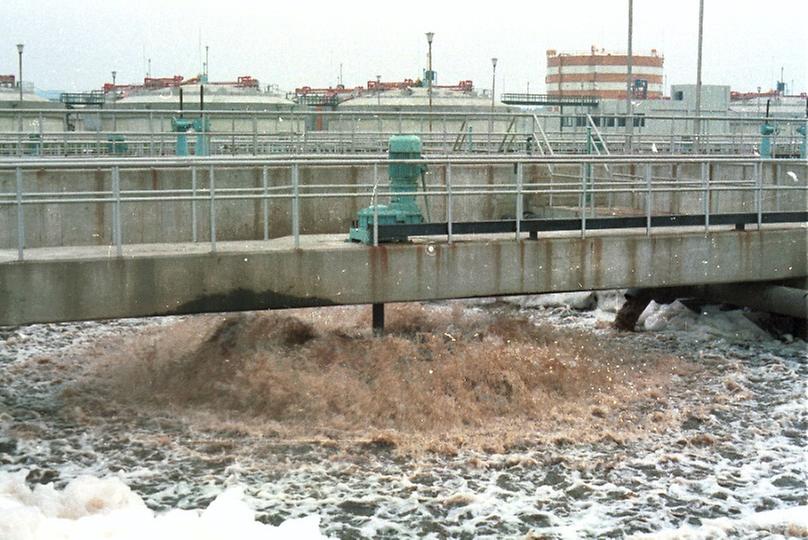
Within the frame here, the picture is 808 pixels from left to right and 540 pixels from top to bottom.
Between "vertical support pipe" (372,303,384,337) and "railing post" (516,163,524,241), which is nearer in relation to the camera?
"railing post" (516,163,524,241)

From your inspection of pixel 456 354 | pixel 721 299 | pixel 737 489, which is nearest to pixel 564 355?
pixel 456 354

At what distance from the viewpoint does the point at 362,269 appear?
42.8ft

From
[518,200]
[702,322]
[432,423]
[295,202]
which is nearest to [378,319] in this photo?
[518,200]

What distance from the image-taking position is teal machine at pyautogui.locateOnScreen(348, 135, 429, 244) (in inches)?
528

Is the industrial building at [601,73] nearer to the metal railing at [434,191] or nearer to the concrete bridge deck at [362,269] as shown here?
the metal railing at [434,191]

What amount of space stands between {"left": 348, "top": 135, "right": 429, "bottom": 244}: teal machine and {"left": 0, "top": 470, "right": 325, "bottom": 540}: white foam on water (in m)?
4.45

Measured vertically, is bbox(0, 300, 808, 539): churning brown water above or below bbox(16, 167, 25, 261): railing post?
below

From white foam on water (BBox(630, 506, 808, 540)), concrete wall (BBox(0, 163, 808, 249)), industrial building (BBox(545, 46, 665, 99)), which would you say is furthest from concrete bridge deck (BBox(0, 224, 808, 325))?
industrial building (BBox(545, 46, 665, 99))

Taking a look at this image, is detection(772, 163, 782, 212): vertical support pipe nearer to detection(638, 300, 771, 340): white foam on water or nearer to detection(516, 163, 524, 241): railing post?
detection(638, 300, 771, 340): white foam on water

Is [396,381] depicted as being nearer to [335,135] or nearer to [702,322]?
[702,322]

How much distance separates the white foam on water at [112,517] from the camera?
8.80 m

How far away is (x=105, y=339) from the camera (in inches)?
673

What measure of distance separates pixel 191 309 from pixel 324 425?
6.69ft

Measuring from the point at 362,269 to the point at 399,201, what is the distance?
1366mm
